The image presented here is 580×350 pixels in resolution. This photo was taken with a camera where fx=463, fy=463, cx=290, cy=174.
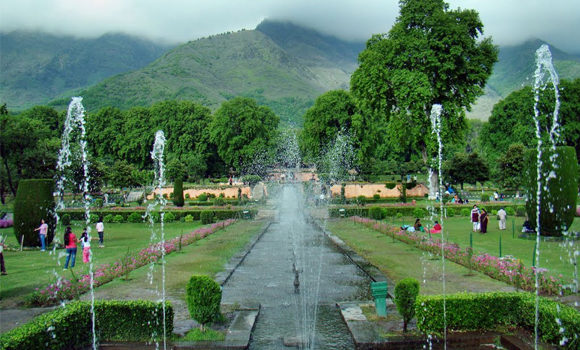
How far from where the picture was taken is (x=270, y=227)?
25766 millimetres

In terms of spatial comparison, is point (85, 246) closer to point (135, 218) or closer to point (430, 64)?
point (135, 218)

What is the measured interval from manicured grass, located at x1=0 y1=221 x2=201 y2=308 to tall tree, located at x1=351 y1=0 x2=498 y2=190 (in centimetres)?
1830

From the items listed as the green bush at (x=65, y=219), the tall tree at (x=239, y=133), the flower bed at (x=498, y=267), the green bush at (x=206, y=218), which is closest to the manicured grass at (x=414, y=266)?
the flower bed at (x=498, y=267)

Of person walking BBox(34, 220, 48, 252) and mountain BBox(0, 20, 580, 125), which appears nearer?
person walking BBox(34, 220, 48, 252)

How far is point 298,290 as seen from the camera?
36.9 ft

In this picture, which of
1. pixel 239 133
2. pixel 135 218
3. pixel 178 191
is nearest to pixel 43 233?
pixel 135 218

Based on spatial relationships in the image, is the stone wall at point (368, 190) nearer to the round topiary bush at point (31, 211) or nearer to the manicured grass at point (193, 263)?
the manicured grass at point (193, 263)

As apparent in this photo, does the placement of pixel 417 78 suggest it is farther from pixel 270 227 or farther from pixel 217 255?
pixel 217 255

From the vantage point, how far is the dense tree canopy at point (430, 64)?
31.3m

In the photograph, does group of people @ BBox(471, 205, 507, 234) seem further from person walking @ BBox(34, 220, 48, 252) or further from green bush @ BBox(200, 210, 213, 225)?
person walking @ BBox(34, 220, 48, 252)

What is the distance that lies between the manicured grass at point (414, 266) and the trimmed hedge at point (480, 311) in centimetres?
217

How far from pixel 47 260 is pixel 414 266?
→ 39.4ft

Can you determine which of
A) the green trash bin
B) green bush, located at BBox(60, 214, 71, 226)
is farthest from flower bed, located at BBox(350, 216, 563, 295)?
green bush, located at BBox(60, 214, 71, 226)

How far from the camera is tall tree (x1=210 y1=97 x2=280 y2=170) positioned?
5888cm
